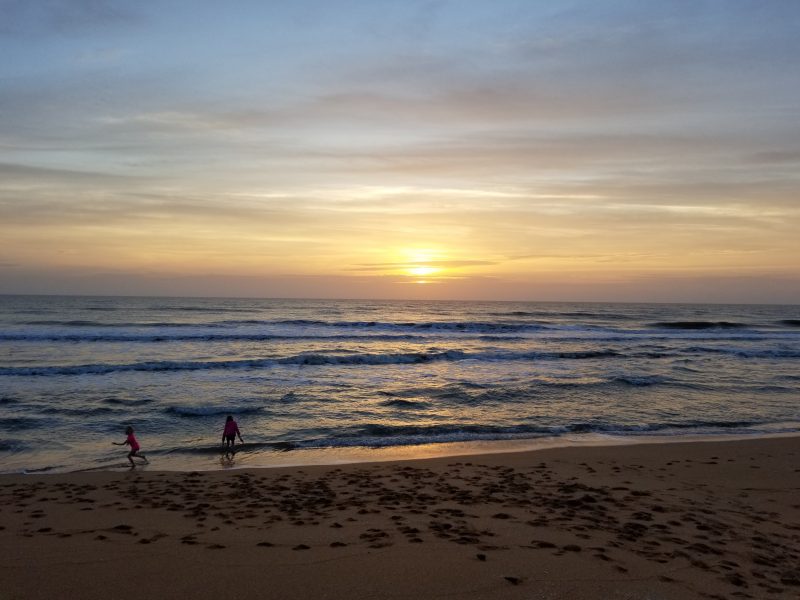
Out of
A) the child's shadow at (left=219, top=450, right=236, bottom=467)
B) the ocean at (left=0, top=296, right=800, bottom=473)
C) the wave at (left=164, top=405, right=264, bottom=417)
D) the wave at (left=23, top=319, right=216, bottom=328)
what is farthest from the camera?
the wave at (left=23, top=319, right=216, bottom=328)

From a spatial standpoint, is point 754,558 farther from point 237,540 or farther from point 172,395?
point 172,395

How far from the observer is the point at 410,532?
6.69 m

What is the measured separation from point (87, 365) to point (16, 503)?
768 inches

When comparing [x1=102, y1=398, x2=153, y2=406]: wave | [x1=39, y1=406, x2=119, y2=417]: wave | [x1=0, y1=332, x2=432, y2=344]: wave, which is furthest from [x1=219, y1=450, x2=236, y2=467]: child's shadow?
[x1=0, y1=332, x2=432, y2=344]: wave

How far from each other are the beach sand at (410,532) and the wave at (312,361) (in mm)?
15944

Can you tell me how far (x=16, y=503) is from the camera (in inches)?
324

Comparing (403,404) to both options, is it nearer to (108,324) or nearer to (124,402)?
(124,402)

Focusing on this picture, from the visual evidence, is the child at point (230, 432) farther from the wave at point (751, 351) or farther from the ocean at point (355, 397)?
the wave at point (751, 351)

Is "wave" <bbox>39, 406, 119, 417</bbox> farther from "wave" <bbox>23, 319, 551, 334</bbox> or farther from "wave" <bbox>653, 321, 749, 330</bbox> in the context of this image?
"wave" <bbox>653, 321, 749, 330</bbox>

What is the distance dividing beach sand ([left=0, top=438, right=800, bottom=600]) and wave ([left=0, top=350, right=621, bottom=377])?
1594cm

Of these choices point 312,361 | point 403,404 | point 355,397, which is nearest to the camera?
point 403,404

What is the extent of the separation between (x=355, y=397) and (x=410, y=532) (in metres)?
12.5

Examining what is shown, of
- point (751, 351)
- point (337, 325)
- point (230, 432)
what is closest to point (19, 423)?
point (230, 432)

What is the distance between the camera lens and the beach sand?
5215 millimetres
